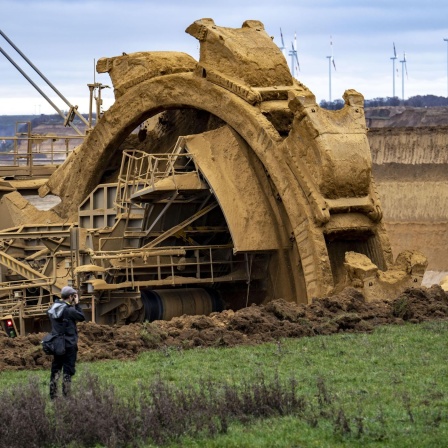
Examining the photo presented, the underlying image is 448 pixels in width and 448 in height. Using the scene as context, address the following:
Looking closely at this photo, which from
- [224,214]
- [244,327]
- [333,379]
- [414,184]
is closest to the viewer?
[333,379]

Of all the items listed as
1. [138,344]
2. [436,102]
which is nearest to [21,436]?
[138,344]

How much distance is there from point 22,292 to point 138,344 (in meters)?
8.93

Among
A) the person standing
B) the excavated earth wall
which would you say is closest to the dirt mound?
the person standing

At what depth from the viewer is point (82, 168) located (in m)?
30.0

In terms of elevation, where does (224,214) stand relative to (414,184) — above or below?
below

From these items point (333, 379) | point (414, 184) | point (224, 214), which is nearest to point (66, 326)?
point (333, 379)

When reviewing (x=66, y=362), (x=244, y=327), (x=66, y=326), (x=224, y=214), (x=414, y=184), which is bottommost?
(x=66, y=362)

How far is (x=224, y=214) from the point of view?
24.8m

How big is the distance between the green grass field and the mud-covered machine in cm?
477

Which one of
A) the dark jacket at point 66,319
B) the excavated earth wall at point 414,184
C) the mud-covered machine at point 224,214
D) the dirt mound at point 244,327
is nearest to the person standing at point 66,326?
the dark jacket at point 66,319

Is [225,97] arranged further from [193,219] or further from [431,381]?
[431,381]

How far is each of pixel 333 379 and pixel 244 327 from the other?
418 centimetres

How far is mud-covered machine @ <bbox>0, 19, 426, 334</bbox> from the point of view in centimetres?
2391

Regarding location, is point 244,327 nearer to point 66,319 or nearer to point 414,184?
point 66,319
